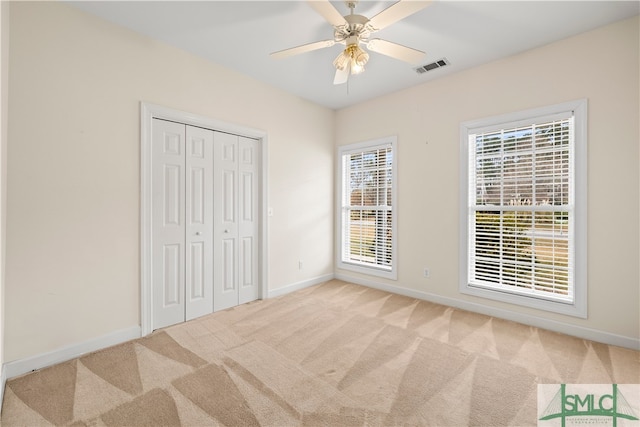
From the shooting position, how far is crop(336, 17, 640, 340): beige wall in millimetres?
2518

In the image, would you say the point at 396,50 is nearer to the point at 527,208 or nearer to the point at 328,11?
the point at 328,11

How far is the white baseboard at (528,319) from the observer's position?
8.39 ft

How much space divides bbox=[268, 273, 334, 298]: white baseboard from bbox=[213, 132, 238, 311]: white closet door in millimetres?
561

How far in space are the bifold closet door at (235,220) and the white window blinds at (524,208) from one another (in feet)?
8.89

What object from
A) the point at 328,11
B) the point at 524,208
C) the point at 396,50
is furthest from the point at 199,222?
the point at 524,208

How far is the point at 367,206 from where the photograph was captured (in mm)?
4504

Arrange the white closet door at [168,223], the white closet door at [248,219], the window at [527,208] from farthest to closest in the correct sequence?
the white closet door at [248,219] → the white closet door at [168,223] → the window at [527,208]

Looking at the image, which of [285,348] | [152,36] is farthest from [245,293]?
[152,36]

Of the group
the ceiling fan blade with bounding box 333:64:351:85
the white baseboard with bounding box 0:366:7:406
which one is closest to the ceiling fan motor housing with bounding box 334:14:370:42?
the ceiling fan blade with bounding box 333:64:351:85

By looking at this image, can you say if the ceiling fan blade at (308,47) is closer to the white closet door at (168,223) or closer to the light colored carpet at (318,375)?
the white closet door at (168,223)

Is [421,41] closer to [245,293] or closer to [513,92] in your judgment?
[513,92]

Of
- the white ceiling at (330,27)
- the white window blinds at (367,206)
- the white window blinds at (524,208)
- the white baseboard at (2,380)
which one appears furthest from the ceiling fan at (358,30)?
the white baseboard at (2,380)

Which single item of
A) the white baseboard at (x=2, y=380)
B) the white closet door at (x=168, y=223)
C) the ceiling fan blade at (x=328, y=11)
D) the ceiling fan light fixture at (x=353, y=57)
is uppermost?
the ceiling fan blade at (x=328, y=11)

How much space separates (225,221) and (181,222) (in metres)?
0.53
